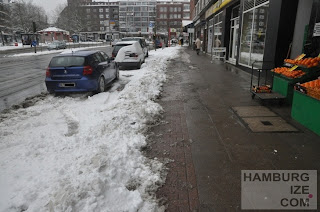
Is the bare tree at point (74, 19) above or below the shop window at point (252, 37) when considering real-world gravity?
above

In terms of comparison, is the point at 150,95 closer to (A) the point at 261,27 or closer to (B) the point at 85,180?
(B) the point at 85,180

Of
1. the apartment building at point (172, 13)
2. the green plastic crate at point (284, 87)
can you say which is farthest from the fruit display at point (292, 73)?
the apartment building at point (172, 13)

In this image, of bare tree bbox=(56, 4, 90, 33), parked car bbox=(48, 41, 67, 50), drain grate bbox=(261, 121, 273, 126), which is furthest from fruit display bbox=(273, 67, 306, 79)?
bare tree bbox=(56, 4, 90, 33)

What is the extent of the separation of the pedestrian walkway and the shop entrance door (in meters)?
10.2

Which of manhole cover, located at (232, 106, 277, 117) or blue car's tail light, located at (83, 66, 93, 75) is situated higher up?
blue car's tail light, located at (83, 66, 93, 75)

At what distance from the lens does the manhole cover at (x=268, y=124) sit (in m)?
4.72

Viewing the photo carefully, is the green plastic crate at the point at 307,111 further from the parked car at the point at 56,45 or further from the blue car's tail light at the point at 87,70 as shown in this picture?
the parked car at the point at 56,45

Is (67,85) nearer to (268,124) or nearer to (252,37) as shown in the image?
(268,124)

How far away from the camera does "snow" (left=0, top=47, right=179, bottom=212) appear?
2.68m

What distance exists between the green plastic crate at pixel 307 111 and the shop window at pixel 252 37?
6.25m

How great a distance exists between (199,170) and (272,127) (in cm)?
232

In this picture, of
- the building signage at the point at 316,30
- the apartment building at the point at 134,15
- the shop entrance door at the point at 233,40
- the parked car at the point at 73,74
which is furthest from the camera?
the apartment building at the point at 134,15

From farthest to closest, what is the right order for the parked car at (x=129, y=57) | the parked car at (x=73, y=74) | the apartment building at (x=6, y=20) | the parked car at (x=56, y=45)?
the apartment building at (x=6, y=20), the parked car at (x=56, y=45), the parked car at (x=129, y=57), the parked car at (x=73, y=74)

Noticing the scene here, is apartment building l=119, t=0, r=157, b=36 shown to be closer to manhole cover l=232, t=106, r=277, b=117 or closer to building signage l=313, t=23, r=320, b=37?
building signage l=313, t=23, r=320, b=37
